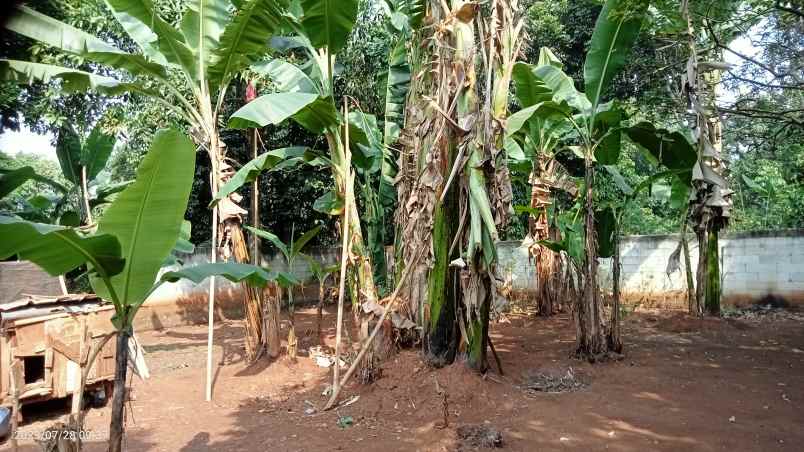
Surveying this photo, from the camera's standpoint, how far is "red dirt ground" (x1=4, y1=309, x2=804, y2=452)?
414 centimetres

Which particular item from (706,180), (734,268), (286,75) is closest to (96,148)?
(286,75)

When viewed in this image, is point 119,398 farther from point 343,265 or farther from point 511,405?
point 511,405

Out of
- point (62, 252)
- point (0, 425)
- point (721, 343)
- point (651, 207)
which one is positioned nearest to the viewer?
point (62, 252)

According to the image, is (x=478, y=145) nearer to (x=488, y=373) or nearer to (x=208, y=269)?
(x=488, y=373)

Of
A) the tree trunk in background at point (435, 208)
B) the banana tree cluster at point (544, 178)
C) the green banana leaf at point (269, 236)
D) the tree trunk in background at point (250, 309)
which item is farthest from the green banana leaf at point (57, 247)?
the banana tree cluster at point (544, 178)

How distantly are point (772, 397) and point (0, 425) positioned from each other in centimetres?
692

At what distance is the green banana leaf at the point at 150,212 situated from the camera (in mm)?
2928

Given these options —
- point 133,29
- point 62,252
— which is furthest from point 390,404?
point 133,29

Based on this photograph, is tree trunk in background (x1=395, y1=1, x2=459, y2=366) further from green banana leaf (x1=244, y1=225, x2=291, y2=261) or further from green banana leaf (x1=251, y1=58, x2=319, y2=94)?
green banana leaf (x1=251, y1=58, x2=319, y2=94)

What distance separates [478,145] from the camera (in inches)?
198

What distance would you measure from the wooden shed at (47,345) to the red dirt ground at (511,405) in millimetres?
377

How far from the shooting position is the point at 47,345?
5137mm

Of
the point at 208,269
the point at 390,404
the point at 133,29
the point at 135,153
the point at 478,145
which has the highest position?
the point at 133,29

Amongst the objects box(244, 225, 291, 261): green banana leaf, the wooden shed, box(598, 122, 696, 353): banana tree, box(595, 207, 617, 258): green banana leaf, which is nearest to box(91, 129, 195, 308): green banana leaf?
the wooden shed
